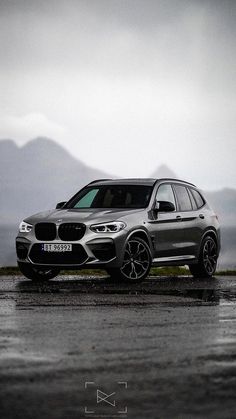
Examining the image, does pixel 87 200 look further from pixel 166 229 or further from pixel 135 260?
pixel 135 260

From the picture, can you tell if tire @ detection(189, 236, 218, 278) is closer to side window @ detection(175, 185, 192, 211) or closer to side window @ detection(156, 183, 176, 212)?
side window @ detection(175, 185, 192, 211)

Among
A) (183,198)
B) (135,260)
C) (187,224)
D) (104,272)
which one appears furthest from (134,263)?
(104,272)

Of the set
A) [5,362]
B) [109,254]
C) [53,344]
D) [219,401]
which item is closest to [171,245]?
[109,254]

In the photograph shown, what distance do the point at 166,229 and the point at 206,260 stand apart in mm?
1724

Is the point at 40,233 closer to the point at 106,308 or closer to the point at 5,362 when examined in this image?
the point at 106,308

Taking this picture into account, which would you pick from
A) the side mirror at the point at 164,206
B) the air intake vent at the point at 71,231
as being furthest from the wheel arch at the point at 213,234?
the air intake vent at the point at 71,231

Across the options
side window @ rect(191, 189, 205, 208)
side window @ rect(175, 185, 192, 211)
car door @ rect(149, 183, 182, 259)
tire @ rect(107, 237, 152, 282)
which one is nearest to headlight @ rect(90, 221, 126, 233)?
tire @ rect(107, 237, 152, 282)

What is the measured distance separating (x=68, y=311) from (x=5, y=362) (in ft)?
13.8

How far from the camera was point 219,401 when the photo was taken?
5930mm

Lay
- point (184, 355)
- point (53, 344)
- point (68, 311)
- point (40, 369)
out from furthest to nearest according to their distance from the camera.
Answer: point (68, 311) < point (53, 344) < point (184, 355) < point (40, 369)

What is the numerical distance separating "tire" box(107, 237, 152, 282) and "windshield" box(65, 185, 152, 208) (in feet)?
3.17

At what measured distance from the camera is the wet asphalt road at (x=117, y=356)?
5.80 meters

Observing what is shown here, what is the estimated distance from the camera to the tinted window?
1844 cm

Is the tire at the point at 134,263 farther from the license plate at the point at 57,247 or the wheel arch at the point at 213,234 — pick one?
the wheel arch at the point at 213,234
